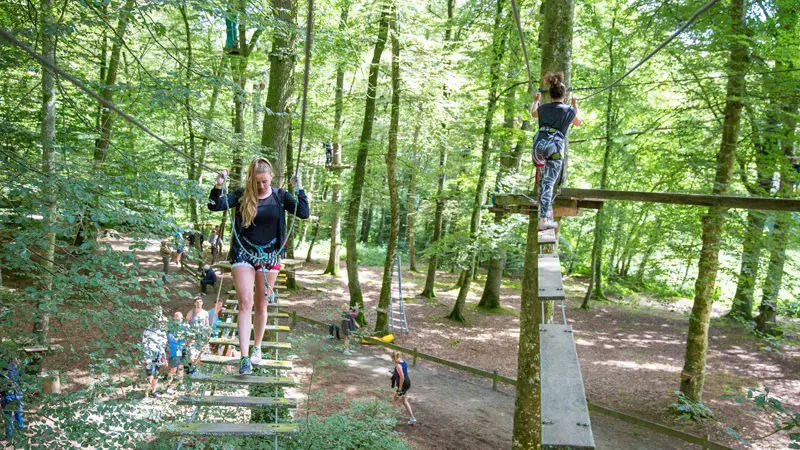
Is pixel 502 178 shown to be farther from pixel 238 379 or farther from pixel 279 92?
pixel 238 379

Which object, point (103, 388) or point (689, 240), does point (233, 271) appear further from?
point (689, 240)

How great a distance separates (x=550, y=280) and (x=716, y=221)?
249 inches

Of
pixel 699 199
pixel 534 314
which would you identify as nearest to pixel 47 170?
pixel 534 314

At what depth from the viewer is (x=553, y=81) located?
16.8 feet

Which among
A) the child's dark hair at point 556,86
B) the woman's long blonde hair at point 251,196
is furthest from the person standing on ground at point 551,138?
the woman's long blonde hair at point 251,196

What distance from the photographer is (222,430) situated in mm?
4098

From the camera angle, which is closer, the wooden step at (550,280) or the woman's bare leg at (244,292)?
the wooden step at (550,280)

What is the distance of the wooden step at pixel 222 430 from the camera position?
4.04 meters

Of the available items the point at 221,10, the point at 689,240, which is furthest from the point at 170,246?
the point at 689,240

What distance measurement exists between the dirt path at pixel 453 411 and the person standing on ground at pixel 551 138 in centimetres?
445

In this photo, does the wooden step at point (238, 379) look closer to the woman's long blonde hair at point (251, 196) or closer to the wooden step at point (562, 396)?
the woman's long blonde hair at point (251, 196)

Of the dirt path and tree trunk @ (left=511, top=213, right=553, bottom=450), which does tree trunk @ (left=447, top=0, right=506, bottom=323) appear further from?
tree trunk @ (left=511, top=213, right=553, bottom=450)

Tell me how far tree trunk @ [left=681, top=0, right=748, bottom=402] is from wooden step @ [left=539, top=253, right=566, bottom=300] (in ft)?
18.5

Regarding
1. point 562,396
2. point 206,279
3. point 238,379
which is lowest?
point 206,279
